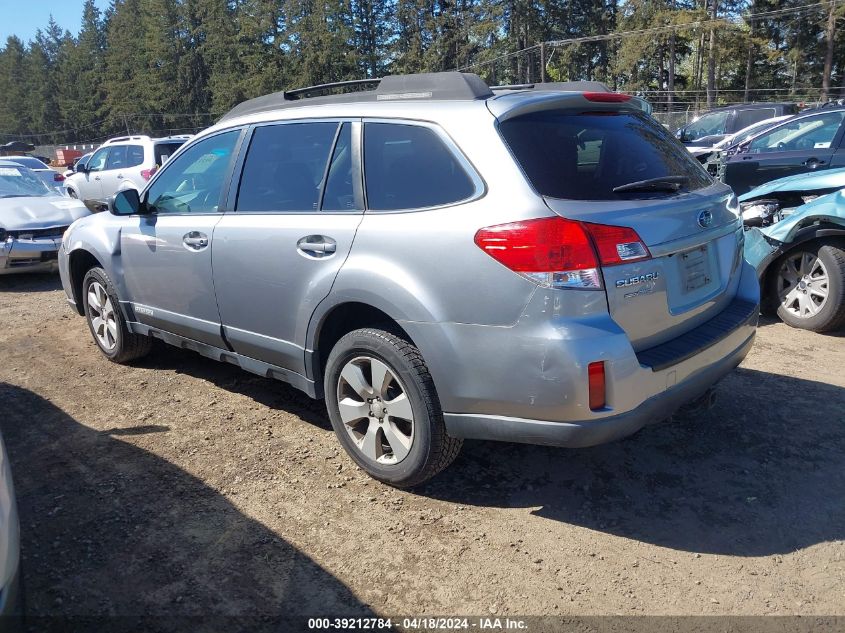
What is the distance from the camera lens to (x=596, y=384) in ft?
8.98

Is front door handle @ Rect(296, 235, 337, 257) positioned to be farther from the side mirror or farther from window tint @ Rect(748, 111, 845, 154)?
window tint @ Rect(748, 111, 845, 154)

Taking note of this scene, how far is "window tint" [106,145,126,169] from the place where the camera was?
14.8 m

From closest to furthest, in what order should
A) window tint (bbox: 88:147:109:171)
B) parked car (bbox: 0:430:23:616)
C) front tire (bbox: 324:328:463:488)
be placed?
1. parked car (bbox: 0:430:23:616)
2. front tire (bbox: 324:328:463:488)
3. window tint (bbox: 88:147:109:171)

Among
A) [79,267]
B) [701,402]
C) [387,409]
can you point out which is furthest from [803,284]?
[79,267]

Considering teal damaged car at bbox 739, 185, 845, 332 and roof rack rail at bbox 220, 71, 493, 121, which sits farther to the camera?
teal damaged car at bbox 739, 185, 845, 332

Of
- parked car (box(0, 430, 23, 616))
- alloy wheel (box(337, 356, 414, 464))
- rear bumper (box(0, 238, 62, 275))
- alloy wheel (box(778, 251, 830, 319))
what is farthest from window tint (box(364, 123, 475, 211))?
rear bumper (box(0, 238, 62, 275))

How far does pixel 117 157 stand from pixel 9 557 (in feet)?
47.9

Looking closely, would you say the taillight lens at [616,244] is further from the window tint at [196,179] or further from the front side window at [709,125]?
the front side window at [709,125]

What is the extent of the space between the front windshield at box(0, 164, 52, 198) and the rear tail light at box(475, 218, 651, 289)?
8920 millimetres

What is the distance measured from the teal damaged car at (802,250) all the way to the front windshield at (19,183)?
907 cm

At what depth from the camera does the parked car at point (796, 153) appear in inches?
340

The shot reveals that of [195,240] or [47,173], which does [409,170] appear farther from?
[47,173]

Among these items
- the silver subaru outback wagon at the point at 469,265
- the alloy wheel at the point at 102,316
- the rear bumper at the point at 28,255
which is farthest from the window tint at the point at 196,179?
the rear bumper at the point at 28,255

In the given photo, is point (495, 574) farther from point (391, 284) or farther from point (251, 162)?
point (251, 162)
